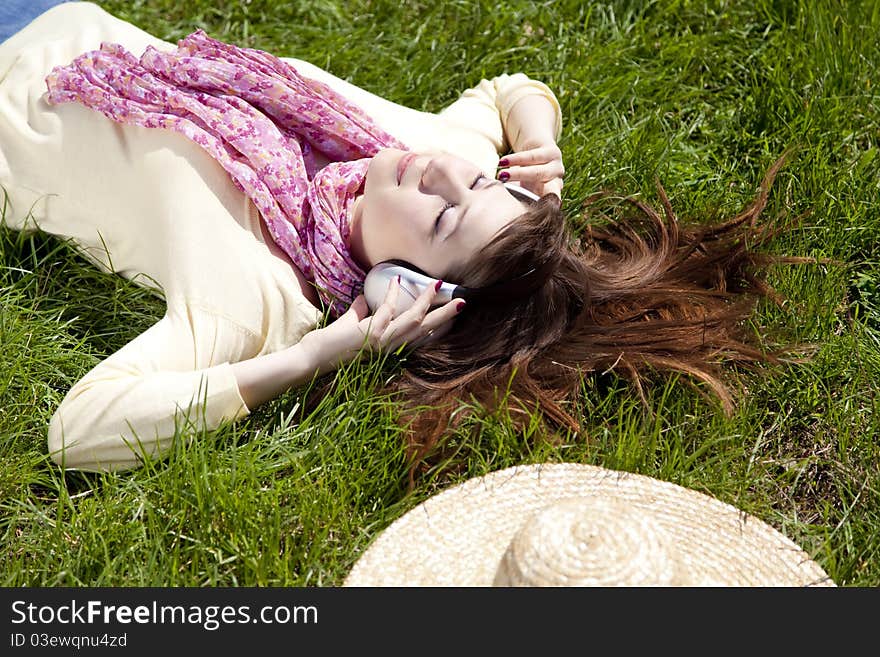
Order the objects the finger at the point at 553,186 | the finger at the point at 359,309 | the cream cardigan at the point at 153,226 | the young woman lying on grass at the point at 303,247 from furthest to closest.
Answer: the finger at the point at 553,186
the finger at the point at 359,309
the young woman lying on grass at the point at 303,247
the cream cardigan at the point at 153,226

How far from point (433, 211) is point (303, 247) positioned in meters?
0.46

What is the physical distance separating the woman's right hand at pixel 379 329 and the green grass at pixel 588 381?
83mm

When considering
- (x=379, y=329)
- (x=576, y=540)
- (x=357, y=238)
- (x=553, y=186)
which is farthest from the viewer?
(x=553, y=186)

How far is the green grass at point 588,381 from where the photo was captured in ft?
9.29

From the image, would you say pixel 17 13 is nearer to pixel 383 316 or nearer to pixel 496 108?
pixel 496 108

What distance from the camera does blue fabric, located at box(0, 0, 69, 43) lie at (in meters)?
4.05

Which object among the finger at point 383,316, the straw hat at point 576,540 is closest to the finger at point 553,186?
the finger at point 383,316

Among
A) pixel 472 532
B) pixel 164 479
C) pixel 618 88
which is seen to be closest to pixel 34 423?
pixel 164 479

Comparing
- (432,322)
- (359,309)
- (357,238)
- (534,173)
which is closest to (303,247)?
(357,238)

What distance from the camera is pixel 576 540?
2.14 m

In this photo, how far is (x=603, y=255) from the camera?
3.73 meters

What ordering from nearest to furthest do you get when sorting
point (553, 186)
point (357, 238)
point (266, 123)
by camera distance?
point (357, 238), point (266, 123), point (553, 186)

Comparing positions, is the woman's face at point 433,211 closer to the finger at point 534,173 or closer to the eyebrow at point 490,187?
the eyebrow at point 490,187

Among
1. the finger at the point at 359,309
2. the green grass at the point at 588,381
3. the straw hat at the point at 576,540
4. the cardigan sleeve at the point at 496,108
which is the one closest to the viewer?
the straw hat at the point at 576,540
